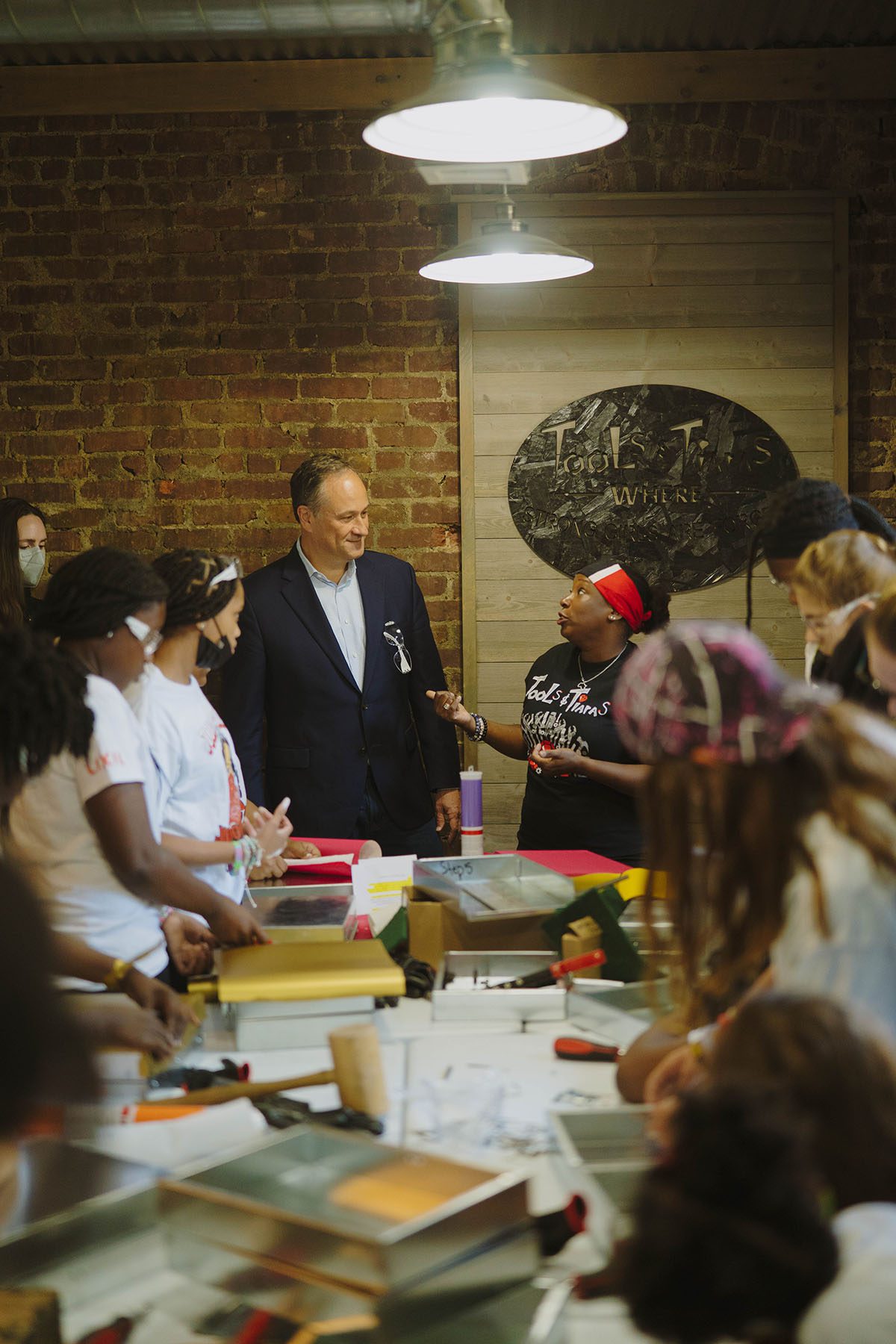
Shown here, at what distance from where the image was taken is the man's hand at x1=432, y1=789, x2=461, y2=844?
4176 mm

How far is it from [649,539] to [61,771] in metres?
2.84

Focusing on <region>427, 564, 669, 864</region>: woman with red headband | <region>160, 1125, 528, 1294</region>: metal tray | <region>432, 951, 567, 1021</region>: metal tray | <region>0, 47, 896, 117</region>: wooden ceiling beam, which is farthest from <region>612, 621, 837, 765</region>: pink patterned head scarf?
<region>0, 47, 896, 117</region>: wooden ceiling beam

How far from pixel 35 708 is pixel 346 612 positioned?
2299 mm

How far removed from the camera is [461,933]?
2396 millimetres

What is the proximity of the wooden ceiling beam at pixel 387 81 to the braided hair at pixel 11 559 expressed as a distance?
4.87ft

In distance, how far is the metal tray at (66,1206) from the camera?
122cm

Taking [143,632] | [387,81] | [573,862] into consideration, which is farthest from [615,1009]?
[387,81]

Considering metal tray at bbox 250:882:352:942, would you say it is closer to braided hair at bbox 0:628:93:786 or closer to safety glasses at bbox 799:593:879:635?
braided hair at bbox 0:628:93:786

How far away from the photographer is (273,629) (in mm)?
4125

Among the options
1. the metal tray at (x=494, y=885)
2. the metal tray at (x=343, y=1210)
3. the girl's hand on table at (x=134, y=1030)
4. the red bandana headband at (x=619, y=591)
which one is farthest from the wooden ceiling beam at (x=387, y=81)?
the metal tray at (x=343, y=1210)

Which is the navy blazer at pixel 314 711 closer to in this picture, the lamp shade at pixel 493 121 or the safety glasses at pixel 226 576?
the safety glasses at pixel 226 576

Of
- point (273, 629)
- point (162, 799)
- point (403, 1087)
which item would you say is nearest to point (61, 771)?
point (162, 799)

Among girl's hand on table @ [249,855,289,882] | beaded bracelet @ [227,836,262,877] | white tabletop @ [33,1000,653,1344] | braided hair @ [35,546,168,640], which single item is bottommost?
white tabletop @ [33,1000,653,1344]

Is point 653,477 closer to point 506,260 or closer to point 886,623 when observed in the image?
point 506,260
